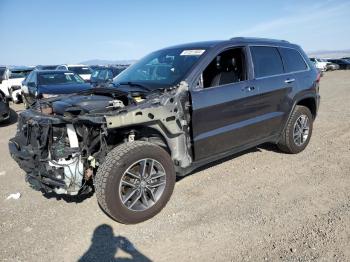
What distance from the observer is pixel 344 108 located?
9.95m

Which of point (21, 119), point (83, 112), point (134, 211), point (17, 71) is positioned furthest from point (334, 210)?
point (17, 71)

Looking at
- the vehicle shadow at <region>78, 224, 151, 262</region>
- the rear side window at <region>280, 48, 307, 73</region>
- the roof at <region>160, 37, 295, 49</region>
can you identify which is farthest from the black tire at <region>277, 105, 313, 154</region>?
the vehicle shadow at <region>78, 224, 151, 262</region>

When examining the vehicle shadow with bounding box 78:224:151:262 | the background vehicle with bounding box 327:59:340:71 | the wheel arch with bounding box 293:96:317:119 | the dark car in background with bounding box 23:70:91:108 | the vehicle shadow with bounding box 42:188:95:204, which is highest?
the dark car in background with bounding box 23:70:91:108

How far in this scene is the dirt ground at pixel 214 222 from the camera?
321 centimetres

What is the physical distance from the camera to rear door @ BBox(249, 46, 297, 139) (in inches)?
193

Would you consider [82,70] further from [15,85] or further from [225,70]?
[225,70]

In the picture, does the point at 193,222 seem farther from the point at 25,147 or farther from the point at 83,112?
the point at 25,147

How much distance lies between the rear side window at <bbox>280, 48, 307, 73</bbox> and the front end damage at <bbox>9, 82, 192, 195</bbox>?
229 centimetres

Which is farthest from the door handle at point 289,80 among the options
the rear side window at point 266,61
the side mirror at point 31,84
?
the side mirror at point 31,84

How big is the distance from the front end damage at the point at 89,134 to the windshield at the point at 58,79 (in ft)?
22.7

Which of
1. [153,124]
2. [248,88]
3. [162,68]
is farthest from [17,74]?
[153,124]

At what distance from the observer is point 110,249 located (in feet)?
10.9

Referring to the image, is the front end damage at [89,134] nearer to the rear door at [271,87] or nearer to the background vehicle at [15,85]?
the rear door at [271,87]

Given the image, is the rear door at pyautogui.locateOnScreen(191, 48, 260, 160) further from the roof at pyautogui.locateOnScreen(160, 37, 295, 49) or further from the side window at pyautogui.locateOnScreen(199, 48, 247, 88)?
the roof at pyautogui.locateOnScreen(160, 37, 295, 49)
